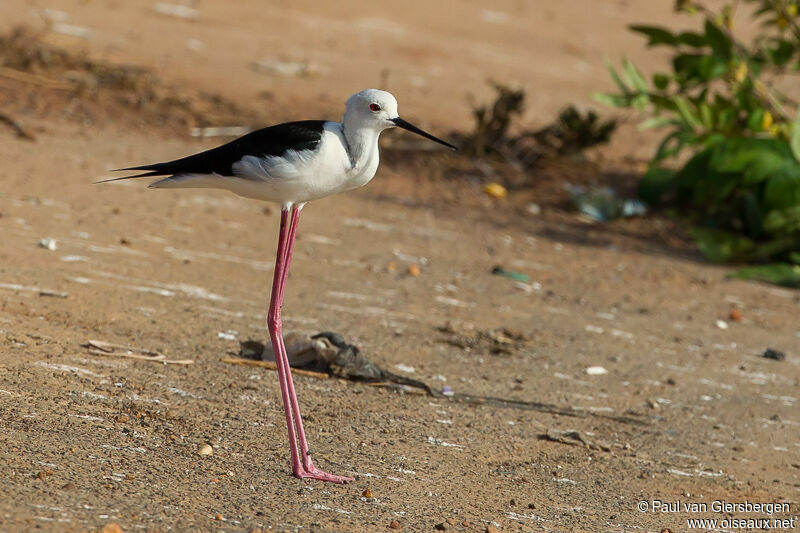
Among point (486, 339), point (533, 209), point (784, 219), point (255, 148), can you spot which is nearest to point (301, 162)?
point (255, 148)

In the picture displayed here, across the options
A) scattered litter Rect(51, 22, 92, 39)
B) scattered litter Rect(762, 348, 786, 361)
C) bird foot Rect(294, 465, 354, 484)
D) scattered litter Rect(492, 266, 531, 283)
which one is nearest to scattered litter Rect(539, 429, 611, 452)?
bird foot Rect(294, 465, 354, 484)

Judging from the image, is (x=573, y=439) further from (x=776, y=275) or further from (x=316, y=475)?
(x=776, y=275)

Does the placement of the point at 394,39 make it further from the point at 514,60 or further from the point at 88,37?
the point at 88,37

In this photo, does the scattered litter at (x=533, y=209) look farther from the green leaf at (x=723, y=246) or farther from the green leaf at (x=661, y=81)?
the green leaf at (x=661, y=81)

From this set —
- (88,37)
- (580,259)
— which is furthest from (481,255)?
(88,37)

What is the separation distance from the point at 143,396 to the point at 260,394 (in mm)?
528

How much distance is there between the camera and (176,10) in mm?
10992

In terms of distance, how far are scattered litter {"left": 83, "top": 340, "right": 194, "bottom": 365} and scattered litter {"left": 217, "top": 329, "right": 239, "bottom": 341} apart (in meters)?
0.40

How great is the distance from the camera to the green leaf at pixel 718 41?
7.26 meters

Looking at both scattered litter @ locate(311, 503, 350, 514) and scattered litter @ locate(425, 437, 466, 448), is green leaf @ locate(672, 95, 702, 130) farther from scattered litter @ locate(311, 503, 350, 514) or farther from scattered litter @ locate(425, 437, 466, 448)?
scattered litter @ locate(311, 503, 350, 514)

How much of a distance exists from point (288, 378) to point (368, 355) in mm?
1126

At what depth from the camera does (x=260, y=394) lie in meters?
4.27

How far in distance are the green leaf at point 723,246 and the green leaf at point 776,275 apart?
1.17 ft

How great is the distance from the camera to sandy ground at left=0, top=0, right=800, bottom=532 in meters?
3.42
